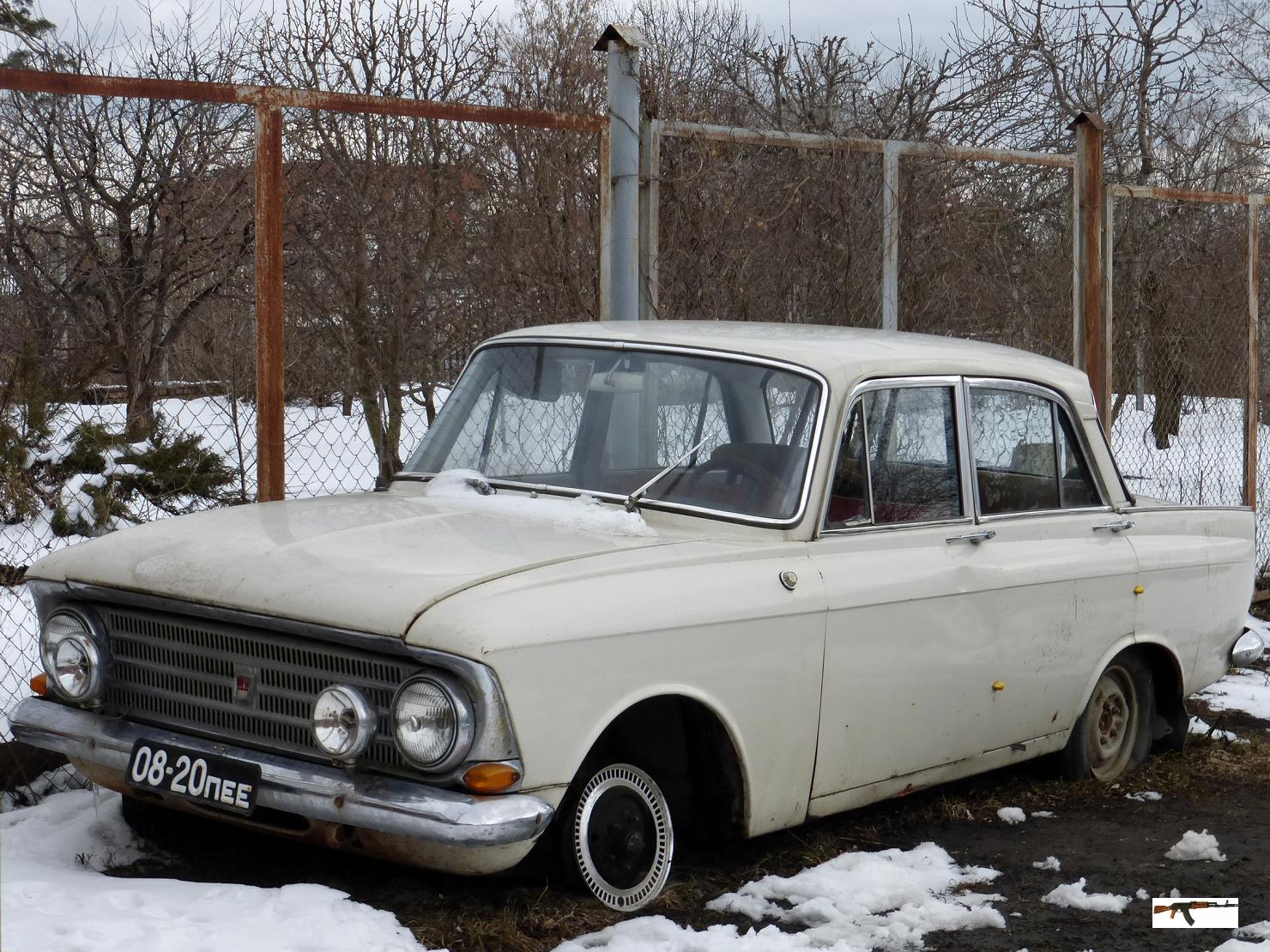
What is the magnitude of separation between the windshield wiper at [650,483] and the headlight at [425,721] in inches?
45.6

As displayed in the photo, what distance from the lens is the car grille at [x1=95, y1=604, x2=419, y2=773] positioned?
3.64 m

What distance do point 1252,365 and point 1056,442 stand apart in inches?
198

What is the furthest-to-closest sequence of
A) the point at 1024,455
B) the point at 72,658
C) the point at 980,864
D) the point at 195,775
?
the point at 1024,455 < the point at 980,864 < the point at 72,658 < the point at 195,775

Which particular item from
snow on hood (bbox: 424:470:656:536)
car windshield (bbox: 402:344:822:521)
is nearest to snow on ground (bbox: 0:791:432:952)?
snow on hood (bbox: 424:470:656:536)

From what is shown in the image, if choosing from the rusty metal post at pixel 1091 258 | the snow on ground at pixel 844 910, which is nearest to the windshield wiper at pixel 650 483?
the snow on ground at pixel 844 910

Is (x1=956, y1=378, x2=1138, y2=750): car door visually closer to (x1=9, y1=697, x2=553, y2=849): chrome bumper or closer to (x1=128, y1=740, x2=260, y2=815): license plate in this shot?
(x1=9, y1=697, x2=553, y2=849): chrome bumper

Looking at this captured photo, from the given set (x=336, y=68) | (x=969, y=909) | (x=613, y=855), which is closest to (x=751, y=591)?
(x=613, y=855)

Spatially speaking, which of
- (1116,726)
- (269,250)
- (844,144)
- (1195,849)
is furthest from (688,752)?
(844,144)

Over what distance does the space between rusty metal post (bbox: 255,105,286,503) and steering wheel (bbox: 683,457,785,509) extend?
1.67 meters

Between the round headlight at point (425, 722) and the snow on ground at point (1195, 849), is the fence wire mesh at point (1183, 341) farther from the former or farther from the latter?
the round headlight at point (425, 722)

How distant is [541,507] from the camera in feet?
15.0

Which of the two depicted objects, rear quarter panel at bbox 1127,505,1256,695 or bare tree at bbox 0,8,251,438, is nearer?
rear quarter panel at bbox 1127,505,1256,695

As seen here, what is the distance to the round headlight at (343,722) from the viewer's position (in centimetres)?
357

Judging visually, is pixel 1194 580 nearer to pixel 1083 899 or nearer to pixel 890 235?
pixel 1083 899
